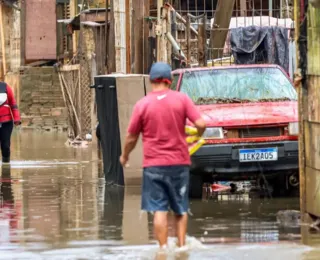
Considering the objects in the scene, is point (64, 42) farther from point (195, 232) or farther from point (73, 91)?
point (195, 232)

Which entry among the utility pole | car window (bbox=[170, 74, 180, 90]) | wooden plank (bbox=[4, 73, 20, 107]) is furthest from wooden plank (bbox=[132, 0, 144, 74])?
wooden plank (bbox=[4, 73, 20, 107])

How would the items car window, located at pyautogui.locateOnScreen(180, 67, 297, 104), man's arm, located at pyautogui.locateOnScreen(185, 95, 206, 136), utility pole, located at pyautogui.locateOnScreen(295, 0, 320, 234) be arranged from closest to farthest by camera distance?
man's arm, located at pyautogui.locateOnScreen(185, 95, 206, 136) → utility pole, located at pyautogui.locateOnScreen(295, 0, 320, 234) → car window, located at pyautogui.locateOnScreen(180, 67, 297, 104)

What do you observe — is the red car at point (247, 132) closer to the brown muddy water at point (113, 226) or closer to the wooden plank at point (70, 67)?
the brown muddy water at point (113, 226)

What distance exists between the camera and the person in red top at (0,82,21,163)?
64.2 ft

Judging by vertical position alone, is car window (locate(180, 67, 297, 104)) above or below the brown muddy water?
above

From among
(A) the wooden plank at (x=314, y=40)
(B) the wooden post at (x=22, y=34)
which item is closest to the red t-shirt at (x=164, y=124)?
(A) the wooden plank at (x=314, y=40)

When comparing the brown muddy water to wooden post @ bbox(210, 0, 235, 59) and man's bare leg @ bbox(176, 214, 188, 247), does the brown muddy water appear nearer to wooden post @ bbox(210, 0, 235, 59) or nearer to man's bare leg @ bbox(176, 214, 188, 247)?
man's bare leg @ bbox(176, 214, 188, 247)

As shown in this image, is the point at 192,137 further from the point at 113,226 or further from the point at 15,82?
the point at 15,82

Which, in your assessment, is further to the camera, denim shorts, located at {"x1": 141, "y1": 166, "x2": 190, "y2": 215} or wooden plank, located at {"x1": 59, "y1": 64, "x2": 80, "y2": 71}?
wooden plank, located at {"x1": 59, "y1": 64, "x2": 80, "y2": 71}

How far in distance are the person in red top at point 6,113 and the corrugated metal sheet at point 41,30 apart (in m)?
28.9

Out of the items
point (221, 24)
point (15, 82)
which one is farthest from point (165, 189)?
point (15, 82)

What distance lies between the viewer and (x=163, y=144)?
29.5ft

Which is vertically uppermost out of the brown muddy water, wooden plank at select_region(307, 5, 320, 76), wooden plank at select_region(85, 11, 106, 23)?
wooden plank at select_region(85, 11, 106, 23)

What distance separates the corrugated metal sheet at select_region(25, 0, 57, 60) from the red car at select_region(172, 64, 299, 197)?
114 ft
